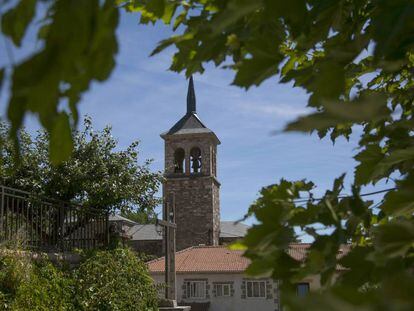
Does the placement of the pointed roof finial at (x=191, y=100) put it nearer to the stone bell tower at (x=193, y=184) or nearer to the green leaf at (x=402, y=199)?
the stone bell tower at (x=193, y=184)

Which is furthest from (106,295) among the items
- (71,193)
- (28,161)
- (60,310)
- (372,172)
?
(372,172)

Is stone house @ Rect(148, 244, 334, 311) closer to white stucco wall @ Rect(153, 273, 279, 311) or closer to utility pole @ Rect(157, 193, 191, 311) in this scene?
white stucco wall @ Rect(153, 273, 279, 311)

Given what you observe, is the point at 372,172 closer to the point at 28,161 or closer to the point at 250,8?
the point at 250,8

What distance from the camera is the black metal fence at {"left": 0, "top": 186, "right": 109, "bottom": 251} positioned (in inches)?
335

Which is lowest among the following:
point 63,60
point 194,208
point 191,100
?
point 63,60

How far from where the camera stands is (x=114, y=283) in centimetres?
992

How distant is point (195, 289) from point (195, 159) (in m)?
11.4

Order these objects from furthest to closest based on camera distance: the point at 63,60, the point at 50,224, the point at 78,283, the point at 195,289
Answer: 1. the point at 195,289
2. the point at 50,224
3. the point at 78,283
4. the point at 63,60

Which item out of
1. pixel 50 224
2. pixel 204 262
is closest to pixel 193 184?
pixel 204 262

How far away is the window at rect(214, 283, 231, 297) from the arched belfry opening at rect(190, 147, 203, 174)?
10.6 metres

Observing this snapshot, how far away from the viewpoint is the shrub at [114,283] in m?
9.29

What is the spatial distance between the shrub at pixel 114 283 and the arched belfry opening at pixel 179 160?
27.4m

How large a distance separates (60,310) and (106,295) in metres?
1.27

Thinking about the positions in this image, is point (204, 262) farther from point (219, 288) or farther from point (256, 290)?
point (256, 290)
